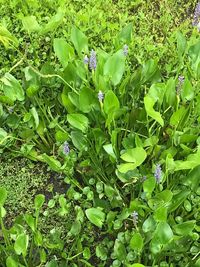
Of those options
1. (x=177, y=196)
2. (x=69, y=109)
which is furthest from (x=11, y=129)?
(x=177, y=196)

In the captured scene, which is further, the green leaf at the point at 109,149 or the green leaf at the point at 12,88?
the green leaf at the point at 12,88

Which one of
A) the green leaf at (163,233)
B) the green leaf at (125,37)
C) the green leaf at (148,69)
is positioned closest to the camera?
the green leaf at (163,233)

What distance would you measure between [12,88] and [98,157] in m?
0.45

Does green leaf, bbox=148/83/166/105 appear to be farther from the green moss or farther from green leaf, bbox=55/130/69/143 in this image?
the green moss

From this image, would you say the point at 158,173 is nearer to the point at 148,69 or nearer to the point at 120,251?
the point at 120,251

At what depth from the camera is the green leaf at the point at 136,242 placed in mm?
1787

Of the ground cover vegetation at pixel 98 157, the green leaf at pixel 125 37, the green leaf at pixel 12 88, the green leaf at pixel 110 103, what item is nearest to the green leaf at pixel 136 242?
the ground cover vegetation at pixel 98 157

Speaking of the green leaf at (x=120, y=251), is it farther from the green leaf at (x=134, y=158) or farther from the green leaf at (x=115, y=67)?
the green leaf at (x=115, y=67)

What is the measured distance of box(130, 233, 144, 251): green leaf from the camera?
5.86 feet

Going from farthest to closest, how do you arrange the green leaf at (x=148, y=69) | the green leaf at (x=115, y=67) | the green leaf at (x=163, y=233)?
the green leaf at (x=148, y=69), the green leaf at (x=115, y=67), the green leaf at (x=163, y=233)

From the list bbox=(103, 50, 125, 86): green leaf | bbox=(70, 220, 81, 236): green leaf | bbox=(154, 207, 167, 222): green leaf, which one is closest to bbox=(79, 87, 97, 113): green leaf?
bbox=(103, 50, 125, 86): green leaf

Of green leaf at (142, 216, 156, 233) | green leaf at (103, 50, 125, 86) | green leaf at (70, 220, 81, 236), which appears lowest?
green leaf at (70, 220, 81, 236)

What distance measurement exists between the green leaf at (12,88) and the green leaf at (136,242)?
806mm

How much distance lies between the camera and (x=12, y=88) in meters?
2.29
